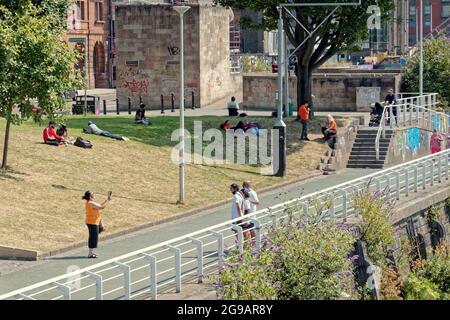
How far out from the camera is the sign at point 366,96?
62750 mm

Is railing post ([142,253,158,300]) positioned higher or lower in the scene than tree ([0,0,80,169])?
lower

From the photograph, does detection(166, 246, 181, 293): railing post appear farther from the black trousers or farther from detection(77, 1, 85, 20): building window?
detection(77, 1, 85, 20): building window

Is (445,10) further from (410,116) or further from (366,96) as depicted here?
(410,116)

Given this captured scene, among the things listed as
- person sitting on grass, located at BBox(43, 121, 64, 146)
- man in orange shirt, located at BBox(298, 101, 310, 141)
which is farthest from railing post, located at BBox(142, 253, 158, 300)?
man in orange shirt, located at BBox(298, 101, 310, 141)

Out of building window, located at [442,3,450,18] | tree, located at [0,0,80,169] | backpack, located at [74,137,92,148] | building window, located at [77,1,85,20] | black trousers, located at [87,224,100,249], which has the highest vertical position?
building window, located at [442,3,450,18]

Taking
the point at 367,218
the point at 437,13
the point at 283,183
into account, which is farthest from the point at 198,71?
the point at 437,13

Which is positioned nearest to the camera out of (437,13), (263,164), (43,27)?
(43,27)

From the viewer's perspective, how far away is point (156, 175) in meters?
40.2

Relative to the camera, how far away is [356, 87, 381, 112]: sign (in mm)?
62750

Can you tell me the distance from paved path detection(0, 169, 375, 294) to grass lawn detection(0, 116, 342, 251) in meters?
0.60

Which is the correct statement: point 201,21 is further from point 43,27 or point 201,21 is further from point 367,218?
point 367,218

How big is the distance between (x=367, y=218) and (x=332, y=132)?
74.1 ft

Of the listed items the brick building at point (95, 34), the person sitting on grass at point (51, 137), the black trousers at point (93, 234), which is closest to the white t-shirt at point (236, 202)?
the black trousers at point (93, 234)

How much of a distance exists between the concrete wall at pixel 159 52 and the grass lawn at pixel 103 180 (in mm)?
14758
